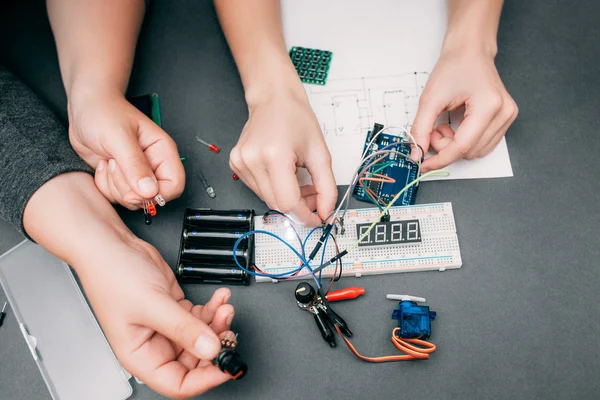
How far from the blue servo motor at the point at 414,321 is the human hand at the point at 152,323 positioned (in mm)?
517

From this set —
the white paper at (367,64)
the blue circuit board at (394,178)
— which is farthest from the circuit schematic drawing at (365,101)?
the blue circuit board at (394,178)

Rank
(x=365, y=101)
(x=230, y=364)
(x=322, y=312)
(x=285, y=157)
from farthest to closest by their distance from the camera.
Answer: (x=365, y=101)
(x=322, y=312)
(x=285, y=157)
(x=230, y=364)

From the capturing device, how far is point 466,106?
1.36 metres

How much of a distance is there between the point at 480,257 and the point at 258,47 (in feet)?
3.31

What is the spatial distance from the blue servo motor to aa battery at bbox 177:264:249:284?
1.66ft

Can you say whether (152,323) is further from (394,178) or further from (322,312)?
(394,178)

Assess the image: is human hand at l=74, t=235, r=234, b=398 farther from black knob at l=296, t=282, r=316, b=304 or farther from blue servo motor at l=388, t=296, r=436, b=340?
blue servo motor at l=388, t=296, r=436, b=340

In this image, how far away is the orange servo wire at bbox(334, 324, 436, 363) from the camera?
50.8 inches

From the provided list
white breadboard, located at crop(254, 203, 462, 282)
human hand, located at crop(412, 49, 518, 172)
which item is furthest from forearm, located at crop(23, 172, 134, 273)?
human hand, located at crop(412, 49, 518, 172)

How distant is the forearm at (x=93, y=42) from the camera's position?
1.43m

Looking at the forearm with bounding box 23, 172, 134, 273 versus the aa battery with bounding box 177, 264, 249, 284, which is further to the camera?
the aa battery with bounding box 177, 264, 249, 284

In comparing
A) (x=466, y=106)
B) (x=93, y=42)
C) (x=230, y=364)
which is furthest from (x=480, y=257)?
(x=93, y=42)

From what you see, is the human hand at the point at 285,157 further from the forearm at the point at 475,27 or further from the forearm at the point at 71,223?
the forearm at the point at 475,27

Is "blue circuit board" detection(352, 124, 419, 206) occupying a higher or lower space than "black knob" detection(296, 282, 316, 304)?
higher
